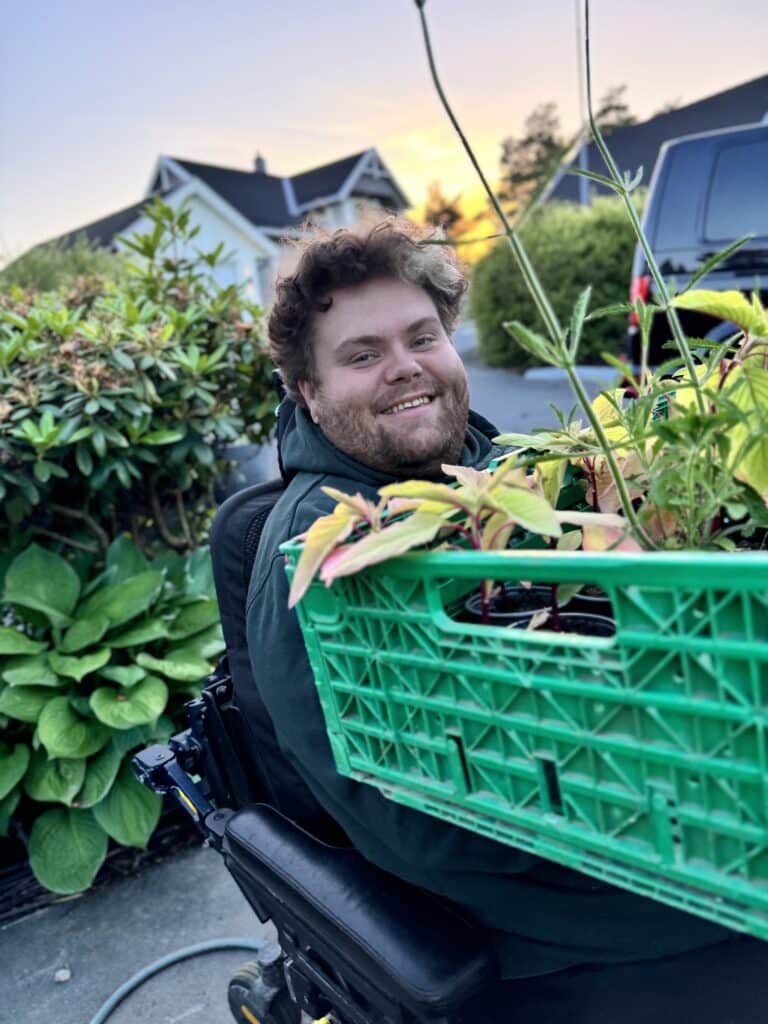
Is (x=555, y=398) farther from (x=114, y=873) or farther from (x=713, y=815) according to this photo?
(x=713, y=815)

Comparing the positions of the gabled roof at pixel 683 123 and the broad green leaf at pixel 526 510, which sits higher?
the gabled roof at pixel 683 123

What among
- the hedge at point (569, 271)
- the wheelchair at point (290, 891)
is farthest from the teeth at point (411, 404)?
the hedge at point (569, 271)

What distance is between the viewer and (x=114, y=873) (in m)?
2.83

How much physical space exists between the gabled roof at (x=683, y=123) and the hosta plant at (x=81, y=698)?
2438cm

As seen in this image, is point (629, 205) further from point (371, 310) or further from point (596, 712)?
point (371, 310)

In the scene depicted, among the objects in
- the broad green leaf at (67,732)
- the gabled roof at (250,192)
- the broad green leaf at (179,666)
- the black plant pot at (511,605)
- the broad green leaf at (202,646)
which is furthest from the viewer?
the gabled roof at (250,192)

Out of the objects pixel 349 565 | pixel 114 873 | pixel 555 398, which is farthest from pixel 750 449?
pixel 555 398

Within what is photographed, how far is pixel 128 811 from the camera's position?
104 inches

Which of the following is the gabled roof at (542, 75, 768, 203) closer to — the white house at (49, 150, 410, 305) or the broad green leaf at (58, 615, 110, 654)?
the white house at (49, 150, 410, 305)

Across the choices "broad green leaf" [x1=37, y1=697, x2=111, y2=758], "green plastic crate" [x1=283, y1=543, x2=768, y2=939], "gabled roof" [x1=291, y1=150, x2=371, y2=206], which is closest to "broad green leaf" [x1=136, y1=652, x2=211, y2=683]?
"broad green leaf" [x1=37, y1=697, x2=111, y2=758]

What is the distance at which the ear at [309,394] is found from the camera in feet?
5.64

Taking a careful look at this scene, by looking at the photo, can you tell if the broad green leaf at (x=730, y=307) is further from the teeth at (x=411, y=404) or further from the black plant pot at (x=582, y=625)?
the teeth at (x=411, y=404)

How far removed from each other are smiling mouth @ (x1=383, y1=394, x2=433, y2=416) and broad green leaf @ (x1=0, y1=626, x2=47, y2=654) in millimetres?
1691

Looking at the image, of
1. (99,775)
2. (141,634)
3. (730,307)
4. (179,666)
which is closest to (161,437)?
(141,634)
